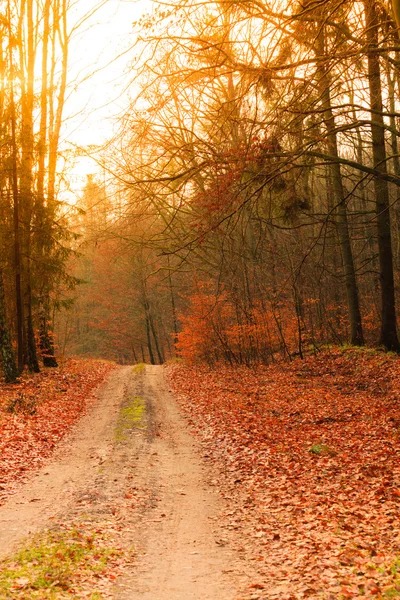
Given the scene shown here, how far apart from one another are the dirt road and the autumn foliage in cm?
39

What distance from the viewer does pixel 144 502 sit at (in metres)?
7.87

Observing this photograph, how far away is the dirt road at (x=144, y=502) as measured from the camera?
5461 mm

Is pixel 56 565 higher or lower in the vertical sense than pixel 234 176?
lower

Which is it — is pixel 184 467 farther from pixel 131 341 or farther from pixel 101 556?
pixel 131 341

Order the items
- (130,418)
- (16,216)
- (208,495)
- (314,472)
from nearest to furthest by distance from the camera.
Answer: (208,495) < (314,472) < (130,418) < (16,216)

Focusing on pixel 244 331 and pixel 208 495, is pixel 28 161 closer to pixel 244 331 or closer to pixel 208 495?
pixel 244 331

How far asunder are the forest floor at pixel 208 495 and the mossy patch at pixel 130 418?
0.23 feet

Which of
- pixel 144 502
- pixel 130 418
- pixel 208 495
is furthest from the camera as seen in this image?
pixel 130 418

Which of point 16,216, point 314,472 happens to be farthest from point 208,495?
point 16,216

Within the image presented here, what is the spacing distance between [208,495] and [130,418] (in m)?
5.92

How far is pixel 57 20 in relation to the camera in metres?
A: 22.2

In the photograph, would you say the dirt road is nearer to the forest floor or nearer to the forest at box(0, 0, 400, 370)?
the forest floor

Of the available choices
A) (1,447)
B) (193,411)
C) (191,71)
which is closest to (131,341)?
(193,411)

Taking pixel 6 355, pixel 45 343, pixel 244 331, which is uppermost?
pixel 45 343
